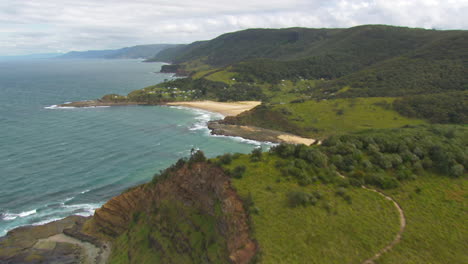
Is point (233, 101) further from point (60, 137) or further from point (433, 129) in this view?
point (433, 129)

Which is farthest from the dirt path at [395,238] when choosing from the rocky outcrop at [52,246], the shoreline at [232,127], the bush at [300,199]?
the rocky outcrop at [52,246]

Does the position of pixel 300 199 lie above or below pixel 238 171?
below

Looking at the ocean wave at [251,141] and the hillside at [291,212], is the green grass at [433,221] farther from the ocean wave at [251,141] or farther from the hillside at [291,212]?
the ocean wave at [251,141]

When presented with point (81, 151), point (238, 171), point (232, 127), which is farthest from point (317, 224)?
point (232, 127)

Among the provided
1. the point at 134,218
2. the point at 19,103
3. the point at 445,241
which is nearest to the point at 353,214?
the point at 445,241

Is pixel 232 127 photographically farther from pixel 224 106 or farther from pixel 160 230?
pixel 160 230

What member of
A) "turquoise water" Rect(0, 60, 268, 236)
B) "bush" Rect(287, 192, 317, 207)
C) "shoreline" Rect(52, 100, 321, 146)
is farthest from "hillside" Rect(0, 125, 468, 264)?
"shoreline" Rect(52, 100, 321, 146)
